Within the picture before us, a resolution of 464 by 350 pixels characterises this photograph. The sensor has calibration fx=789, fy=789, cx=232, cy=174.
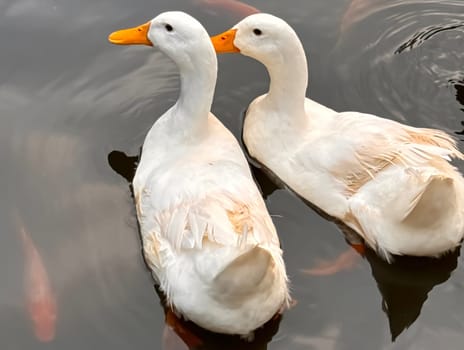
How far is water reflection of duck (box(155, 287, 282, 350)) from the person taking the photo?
128 inches

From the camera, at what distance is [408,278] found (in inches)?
140

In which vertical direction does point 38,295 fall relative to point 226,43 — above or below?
below

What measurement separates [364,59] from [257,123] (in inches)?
36.9

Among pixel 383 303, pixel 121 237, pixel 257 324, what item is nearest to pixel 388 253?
pixel 383 303

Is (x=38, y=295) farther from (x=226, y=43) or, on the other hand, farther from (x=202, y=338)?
(x=226, y=43)

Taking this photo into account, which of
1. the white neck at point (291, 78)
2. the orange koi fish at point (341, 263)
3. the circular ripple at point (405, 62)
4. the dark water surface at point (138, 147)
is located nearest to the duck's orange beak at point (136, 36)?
the dark water surface at point (138, 147)

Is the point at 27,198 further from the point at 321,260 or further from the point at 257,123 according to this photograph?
the point at 321,260

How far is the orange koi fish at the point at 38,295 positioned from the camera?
11.1 ft

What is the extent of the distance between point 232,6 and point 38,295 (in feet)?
7.33

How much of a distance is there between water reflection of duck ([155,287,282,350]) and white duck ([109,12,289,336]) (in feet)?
0.32

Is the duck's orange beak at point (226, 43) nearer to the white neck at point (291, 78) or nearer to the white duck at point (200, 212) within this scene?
the white neck at point (291, 78)

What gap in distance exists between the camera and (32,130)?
422cm

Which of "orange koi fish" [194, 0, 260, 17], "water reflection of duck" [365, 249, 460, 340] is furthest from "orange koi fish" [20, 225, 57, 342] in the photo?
"orange koi fish" [194, 0, 260, 17]

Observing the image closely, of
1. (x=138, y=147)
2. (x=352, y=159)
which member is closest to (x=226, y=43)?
(x=138, y=147)
